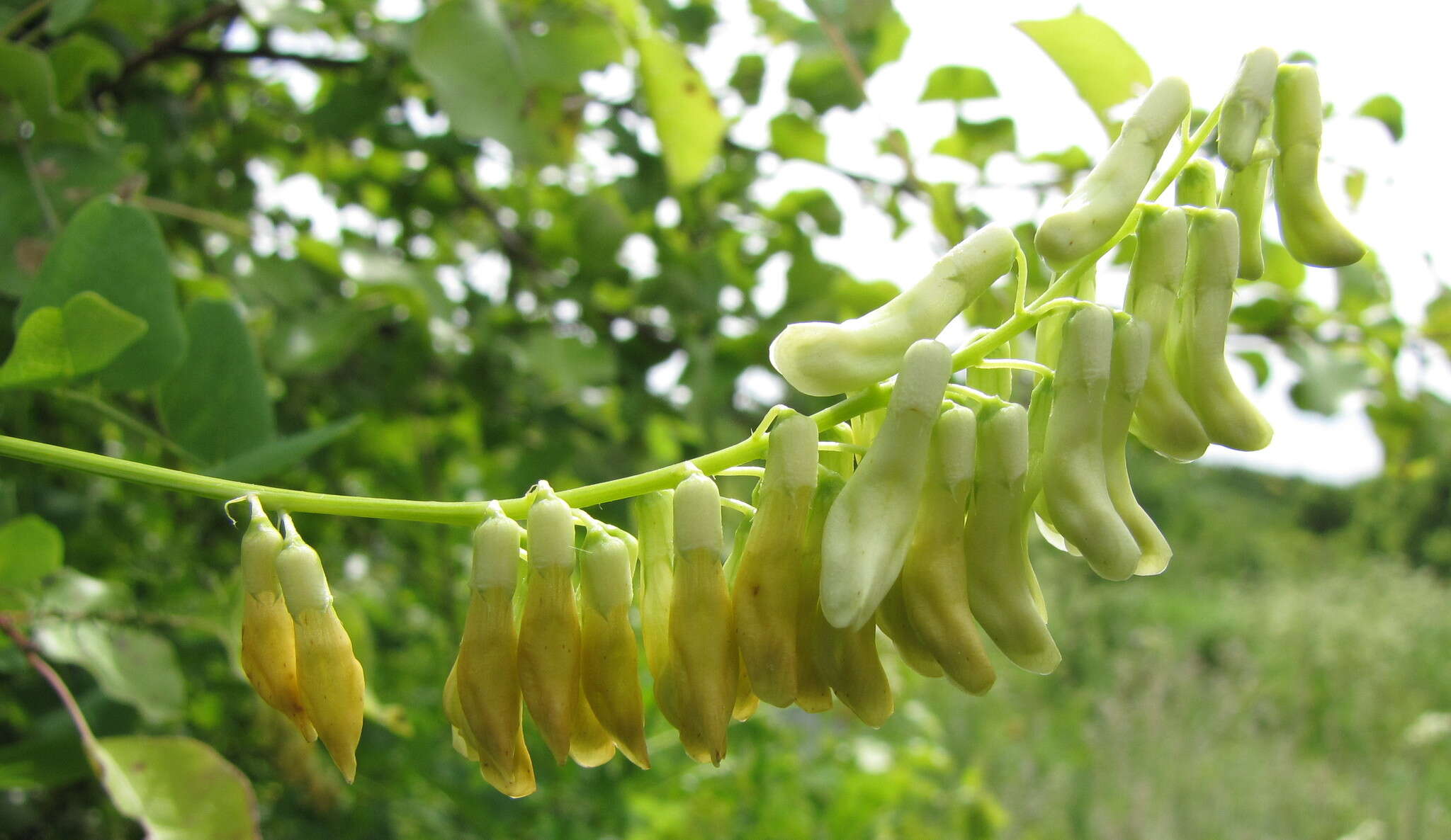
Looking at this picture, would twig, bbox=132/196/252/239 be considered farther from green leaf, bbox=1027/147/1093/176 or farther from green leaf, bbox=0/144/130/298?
green leaf, bbox=1027/147/1093/176

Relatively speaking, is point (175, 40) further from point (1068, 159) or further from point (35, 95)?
point (1068, 159)

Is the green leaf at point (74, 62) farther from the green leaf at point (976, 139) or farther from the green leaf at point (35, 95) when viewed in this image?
the green leaf at point (976, 139)

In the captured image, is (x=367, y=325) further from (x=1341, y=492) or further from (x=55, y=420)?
(x=1341, y=492)

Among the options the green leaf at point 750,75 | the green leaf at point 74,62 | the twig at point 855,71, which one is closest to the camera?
the green leaf at point 74,62

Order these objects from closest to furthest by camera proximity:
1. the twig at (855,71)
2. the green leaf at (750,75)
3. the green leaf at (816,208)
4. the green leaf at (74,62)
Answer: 1. the green leaf at (74,62)
2. the twig at (855,71)
3. the green leaf at (750,75)
4. the green leaf at (816,208)

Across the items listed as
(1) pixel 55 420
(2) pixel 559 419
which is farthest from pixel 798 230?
(1) pixel 55 420

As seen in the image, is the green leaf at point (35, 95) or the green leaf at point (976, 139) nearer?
the green leaf at point (35, 95)

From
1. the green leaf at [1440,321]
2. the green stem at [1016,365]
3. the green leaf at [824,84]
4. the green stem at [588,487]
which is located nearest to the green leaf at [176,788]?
the green stem at [588,487]
